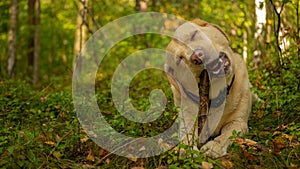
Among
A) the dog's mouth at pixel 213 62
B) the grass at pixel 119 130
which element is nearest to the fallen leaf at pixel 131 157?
the grass at pixel 119 130

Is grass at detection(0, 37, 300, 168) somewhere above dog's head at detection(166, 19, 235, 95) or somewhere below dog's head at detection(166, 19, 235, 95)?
below

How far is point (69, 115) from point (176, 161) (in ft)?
7.30

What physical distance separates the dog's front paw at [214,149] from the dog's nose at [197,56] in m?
0.73

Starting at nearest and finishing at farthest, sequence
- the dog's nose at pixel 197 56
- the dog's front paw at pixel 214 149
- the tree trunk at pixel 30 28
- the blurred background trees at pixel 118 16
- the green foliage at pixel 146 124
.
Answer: the dog's nose at pixel 197 56, the green foliage at pixel 146 124, the dog's front paw at pixel 214 149, the blurred background trees at pixel 118 16, the tree trunk at pixel 30 28

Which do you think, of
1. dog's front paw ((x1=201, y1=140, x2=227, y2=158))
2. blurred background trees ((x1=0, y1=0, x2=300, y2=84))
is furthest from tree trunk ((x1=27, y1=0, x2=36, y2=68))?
dog's front paw ((x1=201, y1=140, x2=227, y2=158))

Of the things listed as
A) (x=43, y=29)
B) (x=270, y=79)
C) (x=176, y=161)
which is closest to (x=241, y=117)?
(x=176, y=161)

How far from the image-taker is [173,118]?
4020 millimetres

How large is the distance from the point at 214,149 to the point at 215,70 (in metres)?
0.70

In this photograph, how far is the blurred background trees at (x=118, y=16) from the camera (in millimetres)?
6551

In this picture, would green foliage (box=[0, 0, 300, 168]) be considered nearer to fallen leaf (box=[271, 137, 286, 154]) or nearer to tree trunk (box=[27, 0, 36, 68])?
fallen leaf (box=[271, 137, 286, 154])

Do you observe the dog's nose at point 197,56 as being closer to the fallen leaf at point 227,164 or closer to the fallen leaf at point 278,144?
the fallen leaf at point 227,164

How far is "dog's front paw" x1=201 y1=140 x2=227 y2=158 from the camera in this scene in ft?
11.9

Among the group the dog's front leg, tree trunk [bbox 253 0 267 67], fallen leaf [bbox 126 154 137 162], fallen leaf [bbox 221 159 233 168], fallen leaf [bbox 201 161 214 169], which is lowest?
fallen leaf [bbox 126 154 137 162]

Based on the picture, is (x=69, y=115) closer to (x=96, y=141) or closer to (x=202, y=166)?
(x=96, y=141)
